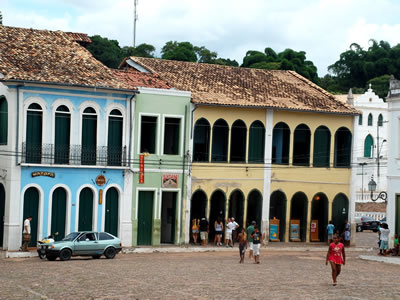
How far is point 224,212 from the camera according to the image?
139ft

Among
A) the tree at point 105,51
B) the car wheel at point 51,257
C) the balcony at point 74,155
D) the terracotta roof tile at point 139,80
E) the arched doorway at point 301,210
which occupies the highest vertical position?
the tree at point 105,51

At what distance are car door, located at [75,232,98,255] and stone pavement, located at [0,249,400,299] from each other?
380 mm

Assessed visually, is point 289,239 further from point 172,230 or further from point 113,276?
point 113,276

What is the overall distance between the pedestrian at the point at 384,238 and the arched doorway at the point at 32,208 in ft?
47.4

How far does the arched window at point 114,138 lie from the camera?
3903 cm

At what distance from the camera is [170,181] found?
134 feet

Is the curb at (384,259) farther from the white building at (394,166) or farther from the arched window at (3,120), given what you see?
the arched window at (3,120)

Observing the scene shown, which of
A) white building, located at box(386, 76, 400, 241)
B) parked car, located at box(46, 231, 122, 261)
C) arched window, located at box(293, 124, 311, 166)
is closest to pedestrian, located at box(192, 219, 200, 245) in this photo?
arched window, located at box(293, 124, 311, 166)

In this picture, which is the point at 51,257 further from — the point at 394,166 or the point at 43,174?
the point at 394,166

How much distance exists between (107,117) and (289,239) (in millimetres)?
11807

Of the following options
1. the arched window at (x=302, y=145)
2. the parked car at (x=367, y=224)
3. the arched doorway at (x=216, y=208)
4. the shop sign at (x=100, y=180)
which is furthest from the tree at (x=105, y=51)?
the shop sign at (x=100, y=180)

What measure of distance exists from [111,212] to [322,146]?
39.3 ft

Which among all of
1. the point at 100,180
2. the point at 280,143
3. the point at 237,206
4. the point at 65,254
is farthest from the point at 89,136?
the point at 280,143

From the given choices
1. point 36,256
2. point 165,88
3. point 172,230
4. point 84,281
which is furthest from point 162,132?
point 84,281
